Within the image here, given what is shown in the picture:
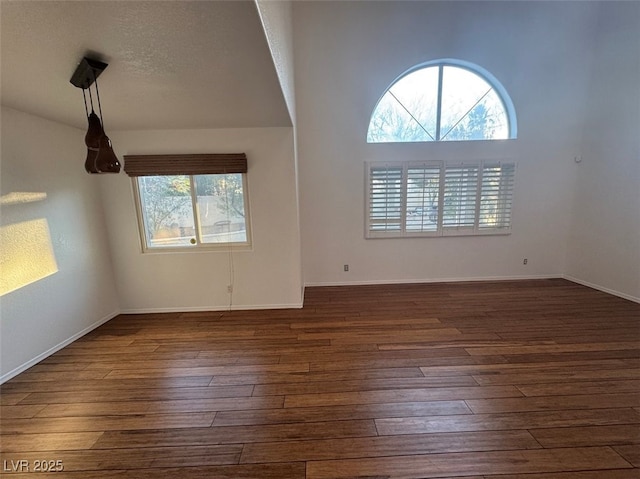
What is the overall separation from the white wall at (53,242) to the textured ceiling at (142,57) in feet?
0.99

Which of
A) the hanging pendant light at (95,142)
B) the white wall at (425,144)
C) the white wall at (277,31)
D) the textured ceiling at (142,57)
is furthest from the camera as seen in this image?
the white wall at (425,144)

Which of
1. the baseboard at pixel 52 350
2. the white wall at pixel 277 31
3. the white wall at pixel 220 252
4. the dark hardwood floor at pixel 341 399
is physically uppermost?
the white wall at pixel 277 31

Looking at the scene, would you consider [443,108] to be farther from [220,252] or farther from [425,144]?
[220,252]

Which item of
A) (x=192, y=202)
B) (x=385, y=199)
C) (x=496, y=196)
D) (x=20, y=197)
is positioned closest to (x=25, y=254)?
(x=20, y=197)

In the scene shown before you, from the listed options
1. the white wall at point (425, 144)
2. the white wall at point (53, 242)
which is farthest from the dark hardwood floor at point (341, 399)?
the white wall at point (425, 144)

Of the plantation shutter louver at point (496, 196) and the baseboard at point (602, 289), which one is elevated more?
the plantation shutter louver at point (496, 196)

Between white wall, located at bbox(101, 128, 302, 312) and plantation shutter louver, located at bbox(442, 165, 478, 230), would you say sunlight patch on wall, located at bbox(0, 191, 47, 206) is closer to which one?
white wall, located at bbox(101, 128, 302, 312)

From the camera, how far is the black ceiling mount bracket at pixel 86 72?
5.34 feet

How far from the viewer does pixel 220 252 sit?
324 cm

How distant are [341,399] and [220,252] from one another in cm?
222

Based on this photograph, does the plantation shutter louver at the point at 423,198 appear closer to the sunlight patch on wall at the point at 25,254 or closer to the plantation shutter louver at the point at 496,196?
the plantation shutter louver at the point at 496,196

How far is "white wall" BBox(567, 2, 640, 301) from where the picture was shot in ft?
10.6

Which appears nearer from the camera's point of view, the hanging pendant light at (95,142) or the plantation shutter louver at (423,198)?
the hanging pendant light at (95,142)

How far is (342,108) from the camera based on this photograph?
3.71 metres
